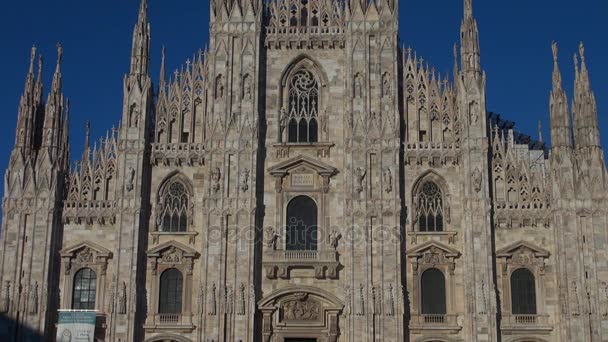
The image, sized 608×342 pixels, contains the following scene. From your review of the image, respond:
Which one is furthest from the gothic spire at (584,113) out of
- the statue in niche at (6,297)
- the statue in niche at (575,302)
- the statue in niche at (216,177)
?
the statue in niche at (6,297)

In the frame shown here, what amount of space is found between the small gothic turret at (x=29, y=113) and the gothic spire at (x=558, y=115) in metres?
23.7

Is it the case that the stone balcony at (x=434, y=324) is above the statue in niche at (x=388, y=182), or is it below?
below

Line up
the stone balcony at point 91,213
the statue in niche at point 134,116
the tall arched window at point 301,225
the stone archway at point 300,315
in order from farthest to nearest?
the statue in niche at point 134,116, the stone balcony at point 91,213, the tall arched window at point 301,225, the stone archway at point 300,315

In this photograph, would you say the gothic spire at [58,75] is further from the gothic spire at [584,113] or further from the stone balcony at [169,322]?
the gothic spire at [584,113]

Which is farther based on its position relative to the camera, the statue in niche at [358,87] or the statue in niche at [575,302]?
the statue in niche at [358,87]

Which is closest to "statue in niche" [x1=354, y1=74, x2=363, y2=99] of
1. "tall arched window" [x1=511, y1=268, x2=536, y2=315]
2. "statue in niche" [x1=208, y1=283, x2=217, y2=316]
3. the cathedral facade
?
the cathedral facade

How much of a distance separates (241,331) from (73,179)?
10.5 meters

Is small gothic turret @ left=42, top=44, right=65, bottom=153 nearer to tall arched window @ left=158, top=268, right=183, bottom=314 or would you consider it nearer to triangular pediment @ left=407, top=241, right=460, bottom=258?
tall arched window @ left=158, top=268, right=183, bottom=314

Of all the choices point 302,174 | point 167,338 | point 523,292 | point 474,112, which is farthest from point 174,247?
point 523,292

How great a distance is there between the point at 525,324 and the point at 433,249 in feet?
16.4

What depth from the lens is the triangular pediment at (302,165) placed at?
37.9 m

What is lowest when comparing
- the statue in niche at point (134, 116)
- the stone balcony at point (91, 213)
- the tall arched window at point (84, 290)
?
the tall arched window at point (84, 290)

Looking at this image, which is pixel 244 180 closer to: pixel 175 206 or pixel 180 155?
pixel 180 155

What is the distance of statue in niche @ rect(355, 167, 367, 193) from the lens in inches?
1460
